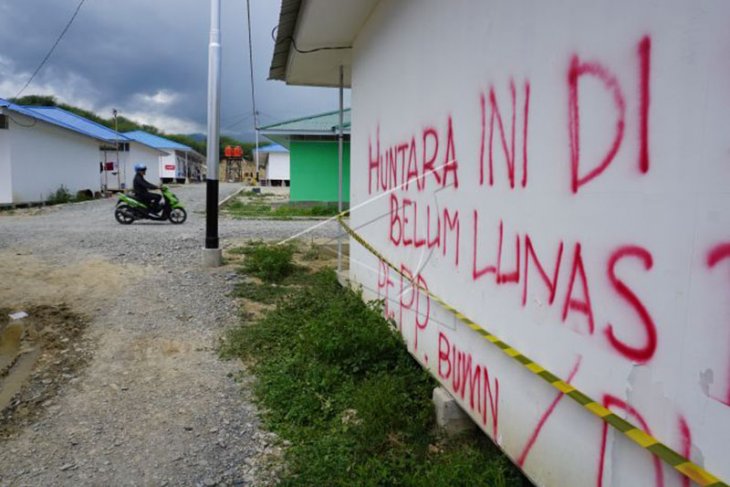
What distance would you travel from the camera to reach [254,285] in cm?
664

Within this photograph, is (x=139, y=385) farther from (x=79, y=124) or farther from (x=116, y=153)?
→ (x=116, y=153)

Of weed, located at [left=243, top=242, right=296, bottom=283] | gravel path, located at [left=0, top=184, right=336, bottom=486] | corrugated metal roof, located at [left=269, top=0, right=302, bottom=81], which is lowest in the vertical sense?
gravel path, located at [left=0, top=184, right=336, bottom=486]

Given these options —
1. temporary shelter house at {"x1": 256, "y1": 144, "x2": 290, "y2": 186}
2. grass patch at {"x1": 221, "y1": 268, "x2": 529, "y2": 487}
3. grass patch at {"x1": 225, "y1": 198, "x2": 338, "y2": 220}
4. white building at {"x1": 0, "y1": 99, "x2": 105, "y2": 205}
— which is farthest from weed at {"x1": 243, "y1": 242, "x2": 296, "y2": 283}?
temporary shelter house at {"x1": 256, "y1": 144, "x2": 290, "y2": 186}

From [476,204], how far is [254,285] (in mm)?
4397

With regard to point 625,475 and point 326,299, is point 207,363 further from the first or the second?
point 625,475

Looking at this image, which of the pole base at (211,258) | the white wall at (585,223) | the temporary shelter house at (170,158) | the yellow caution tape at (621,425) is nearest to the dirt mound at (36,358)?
the pole base at (211,258)

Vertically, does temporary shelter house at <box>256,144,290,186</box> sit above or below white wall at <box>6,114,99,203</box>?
above

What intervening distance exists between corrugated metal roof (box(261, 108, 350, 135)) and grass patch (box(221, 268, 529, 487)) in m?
13.4

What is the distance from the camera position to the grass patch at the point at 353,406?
8.69ft

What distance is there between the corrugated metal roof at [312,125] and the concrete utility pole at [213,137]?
9.44 meters

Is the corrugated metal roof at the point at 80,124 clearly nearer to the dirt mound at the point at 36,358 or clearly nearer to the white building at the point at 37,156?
the white building at the point at 37,156

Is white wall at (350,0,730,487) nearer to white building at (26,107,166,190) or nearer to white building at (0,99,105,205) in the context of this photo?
white building at (0,99,105,205)

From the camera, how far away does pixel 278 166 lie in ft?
146

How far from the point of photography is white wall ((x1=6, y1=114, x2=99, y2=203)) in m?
17.4
